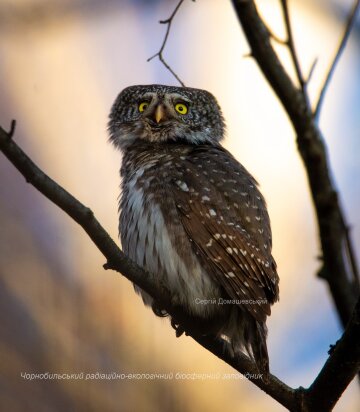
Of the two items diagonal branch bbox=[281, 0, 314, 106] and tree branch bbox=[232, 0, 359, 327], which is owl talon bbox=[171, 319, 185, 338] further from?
diagonal branch bbox=[281, 0, 314, 106]

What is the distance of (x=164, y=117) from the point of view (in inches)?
207

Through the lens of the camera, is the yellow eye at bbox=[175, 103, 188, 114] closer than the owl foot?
No

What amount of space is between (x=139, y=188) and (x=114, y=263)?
1.07m

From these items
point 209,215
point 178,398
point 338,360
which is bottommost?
point 178,398

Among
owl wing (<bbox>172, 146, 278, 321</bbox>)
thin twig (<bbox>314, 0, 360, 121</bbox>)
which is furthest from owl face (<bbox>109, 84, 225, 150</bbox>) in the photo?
thin twig (<bbox>314, 0, 360, 121</bbox>)

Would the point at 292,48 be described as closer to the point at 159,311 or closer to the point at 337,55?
the point at 337,55

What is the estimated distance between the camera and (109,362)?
5645mm

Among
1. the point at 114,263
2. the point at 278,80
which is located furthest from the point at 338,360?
the point at 278,80

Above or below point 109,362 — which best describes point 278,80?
above

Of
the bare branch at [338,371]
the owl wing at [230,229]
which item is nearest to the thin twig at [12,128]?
the bare branch at [338,371]

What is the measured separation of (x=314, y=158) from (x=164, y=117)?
2962 mm

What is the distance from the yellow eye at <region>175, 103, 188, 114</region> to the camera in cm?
543

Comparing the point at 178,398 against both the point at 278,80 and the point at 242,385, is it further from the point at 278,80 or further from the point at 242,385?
the point at 278,80

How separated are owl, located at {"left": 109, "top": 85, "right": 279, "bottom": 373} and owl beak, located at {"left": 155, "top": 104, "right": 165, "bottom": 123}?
1.43ft
